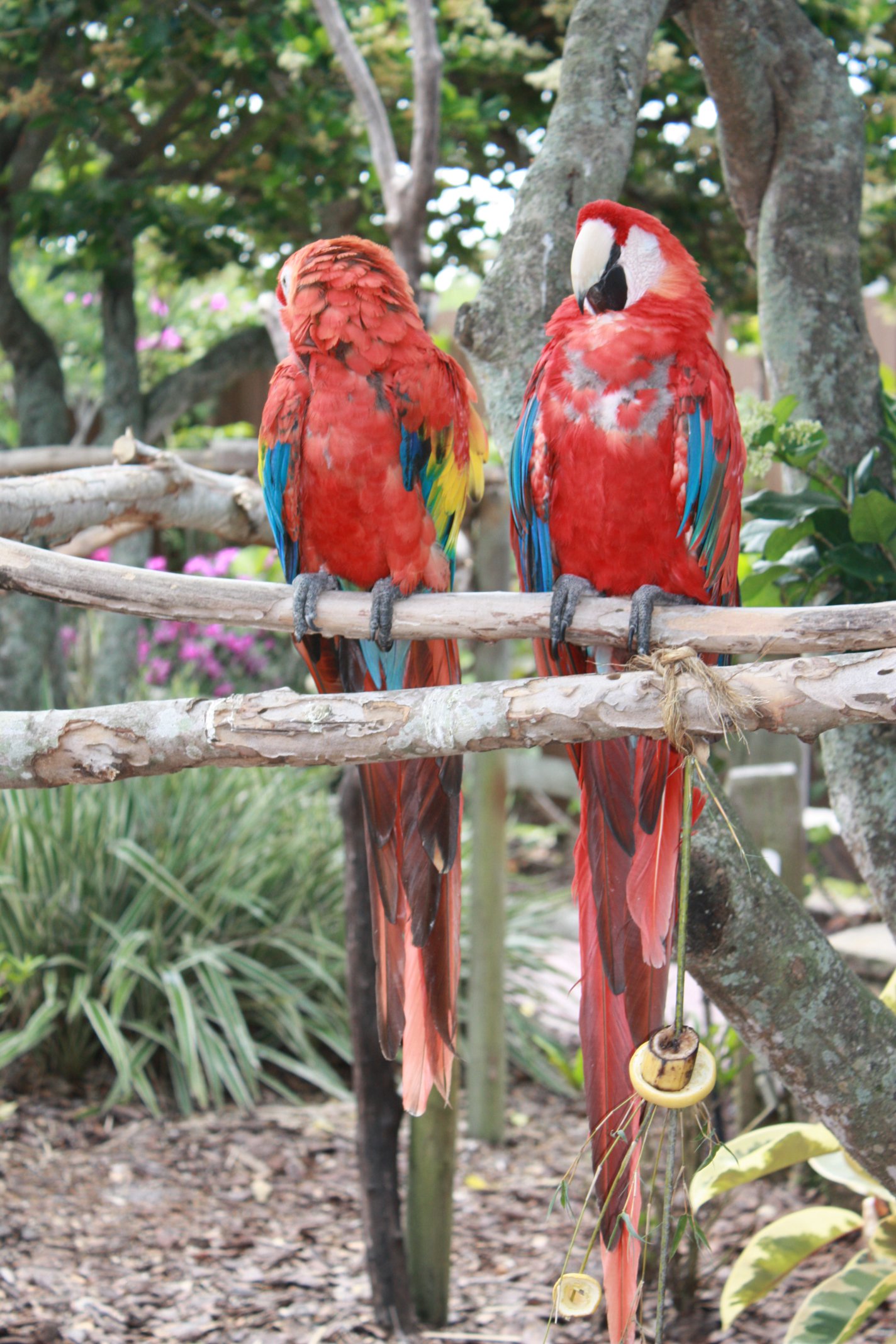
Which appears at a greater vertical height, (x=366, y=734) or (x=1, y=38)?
(x=1, y=38)

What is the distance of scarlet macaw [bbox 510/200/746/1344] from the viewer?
134cm

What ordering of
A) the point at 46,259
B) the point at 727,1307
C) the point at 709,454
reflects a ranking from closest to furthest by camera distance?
the point at 709,454, the point at 727,1307, the point at 46,259

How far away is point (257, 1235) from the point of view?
242cm

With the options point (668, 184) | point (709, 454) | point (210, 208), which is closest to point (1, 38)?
point (210, 208)

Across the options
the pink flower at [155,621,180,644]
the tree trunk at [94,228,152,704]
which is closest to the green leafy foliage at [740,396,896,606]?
the tree trunk at [94,228,152,704]

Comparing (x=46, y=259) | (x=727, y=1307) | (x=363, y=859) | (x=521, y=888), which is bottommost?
(x=727, y=1307)

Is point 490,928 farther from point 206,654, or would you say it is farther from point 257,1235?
point 206,654

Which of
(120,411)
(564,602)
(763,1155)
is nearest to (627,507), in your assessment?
(564,602)

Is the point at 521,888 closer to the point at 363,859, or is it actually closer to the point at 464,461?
the point at 363,859

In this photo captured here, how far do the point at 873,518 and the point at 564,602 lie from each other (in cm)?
56

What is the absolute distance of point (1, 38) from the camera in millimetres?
3154

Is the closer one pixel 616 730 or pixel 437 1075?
pixel 616 730

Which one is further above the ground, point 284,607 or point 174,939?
point 284,607

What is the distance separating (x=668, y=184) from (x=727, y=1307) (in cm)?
331
